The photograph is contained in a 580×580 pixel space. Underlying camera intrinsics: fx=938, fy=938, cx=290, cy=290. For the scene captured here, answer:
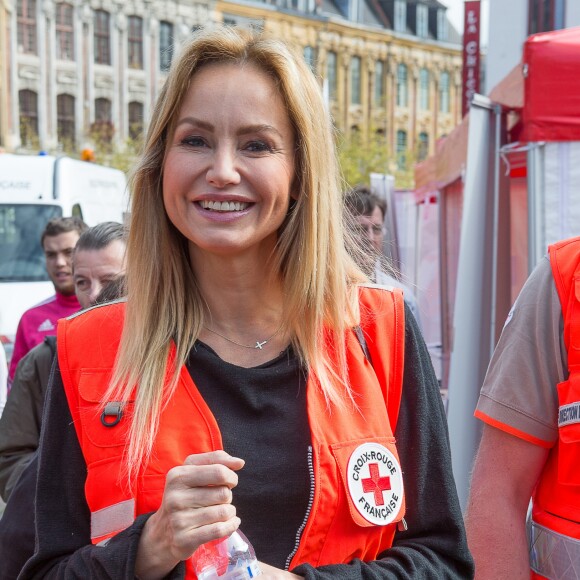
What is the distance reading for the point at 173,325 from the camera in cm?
184

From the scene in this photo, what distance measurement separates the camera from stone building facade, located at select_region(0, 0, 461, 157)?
122ft

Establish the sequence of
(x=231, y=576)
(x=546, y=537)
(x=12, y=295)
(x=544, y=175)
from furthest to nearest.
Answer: (x=12, y=295)
(x=544, y=175)
(x=546, y=537)
(x=231, y=576)

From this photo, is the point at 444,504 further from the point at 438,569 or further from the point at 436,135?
the point at 436,135

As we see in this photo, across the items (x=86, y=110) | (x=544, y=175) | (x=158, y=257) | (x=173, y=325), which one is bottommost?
(x=173, y=325)

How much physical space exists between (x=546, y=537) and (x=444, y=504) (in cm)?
23

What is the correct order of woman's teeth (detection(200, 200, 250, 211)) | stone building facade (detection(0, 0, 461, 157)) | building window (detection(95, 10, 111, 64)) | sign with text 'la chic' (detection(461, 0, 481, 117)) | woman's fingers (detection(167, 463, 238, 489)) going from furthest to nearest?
1. building window (detection(95, 10, 111, 64))
2. stone building facade (detection(0, 0, 461, 157))
3. sign with text 'la chic' (detection(461, 0, 481, 117))
4. woman's teeth (detection(200, 200, 250, 211))
5. woman's fingers (detection(167, 463, 238, 489))

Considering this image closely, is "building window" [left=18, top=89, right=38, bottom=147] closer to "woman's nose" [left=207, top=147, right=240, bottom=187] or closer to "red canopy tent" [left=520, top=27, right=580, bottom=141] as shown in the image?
"red canopy tent" [left=520, top=27, right=580, bottom=141]

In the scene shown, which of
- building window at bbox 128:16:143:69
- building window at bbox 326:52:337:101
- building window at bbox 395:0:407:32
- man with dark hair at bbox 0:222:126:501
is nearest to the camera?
man with dark hair at bbox 0:222:126:501

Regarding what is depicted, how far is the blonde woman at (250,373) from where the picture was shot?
1.67 meters

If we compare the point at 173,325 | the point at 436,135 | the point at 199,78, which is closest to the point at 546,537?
the point at 173,325

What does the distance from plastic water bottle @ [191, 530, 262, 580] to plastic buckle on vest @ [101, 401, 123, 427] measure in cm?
28

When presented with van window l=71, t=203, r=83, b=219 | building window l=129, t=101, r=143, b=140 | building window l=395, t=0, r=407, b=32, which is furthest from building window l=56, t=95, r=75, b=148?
van window l=71, t=203, r=83, b=219

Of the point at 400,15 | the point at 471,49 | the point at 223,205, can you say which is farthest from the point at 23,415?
the point at 400,15

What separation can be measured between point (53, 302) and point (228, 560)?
406 cm
